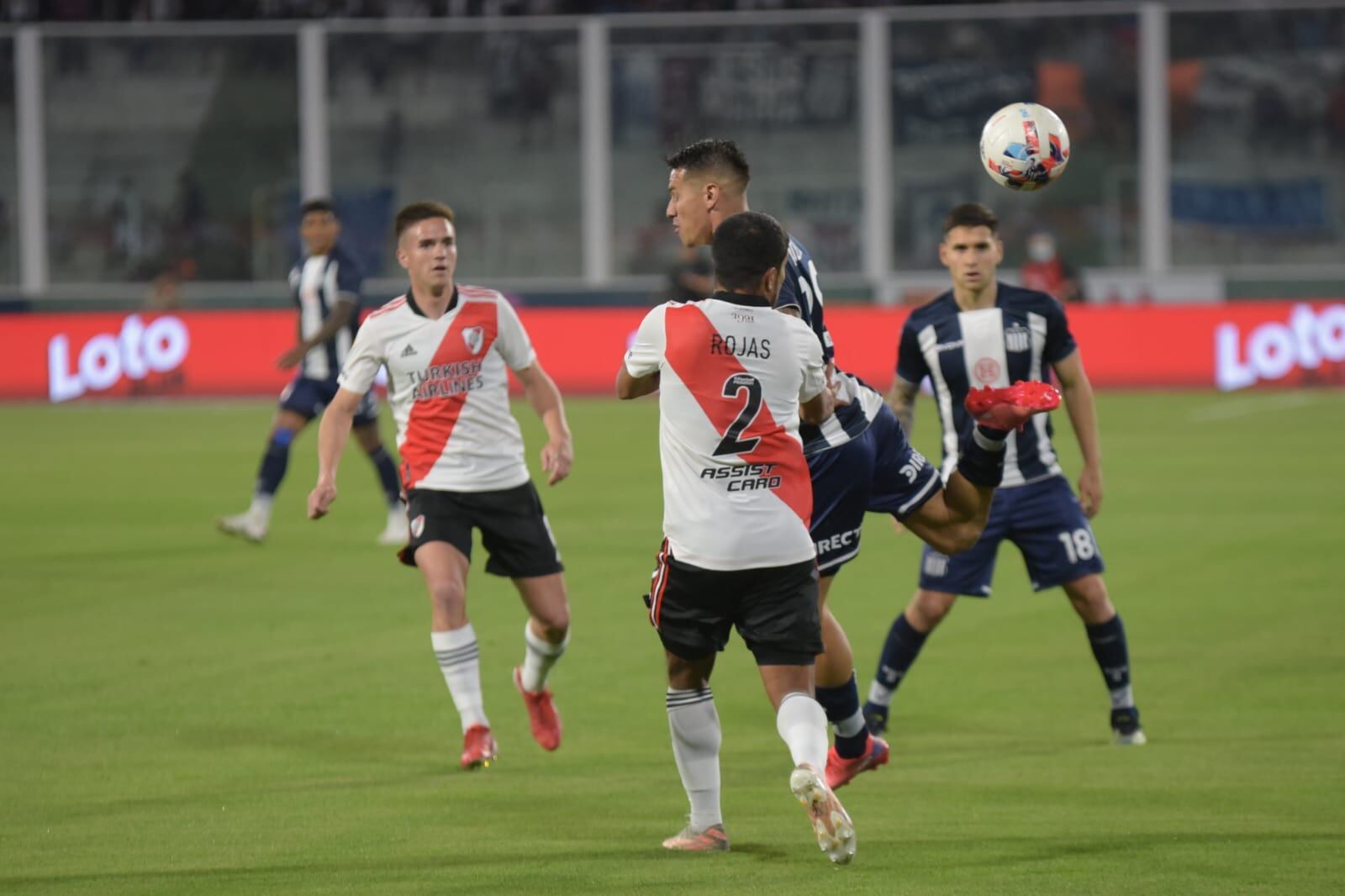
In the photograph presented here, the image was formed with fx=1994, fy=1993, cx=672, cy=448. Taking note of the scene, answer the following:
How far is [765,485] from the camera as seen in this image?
19.2 feet

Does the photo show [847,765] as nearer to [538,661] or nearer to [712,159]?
[538,661]

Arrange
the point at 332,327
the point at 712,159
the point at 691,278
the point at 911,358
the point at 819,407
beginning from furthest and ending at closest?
the point at 691,278
the point at 332,327
the point at 911,358
the point at 712,159
the point at 819,407

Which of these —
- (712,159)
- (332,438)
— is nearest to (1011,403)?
(712,159)

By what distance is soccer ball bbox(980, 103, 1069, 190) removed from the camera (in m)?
7.77

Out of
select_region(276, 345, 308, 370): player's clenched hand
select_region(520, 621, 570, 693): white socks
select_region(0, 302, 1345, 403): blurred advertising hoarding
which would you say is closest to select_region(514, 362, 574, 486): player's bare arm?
select_region(520, 621, 570, 693): white socks

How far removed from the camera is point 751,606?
594 centimetres

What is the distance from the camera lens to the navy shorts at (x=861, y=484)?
6.85 metres

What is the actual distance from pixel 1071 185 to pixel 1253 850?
29980 millimetres

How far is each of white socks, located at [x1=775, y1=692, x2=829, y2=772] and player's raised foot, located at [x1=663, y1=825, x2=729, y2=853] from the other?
54 centimetres

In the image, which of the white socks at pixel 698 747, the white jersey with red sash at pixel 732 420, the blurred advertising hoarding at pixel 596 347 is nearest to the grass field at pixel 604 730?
the white socks at pixel 698 747

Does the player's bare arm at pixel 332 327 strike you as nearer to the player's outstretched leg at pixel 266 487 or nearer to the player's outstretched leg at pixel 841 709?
the player's outstretched leg at pixel 266 487

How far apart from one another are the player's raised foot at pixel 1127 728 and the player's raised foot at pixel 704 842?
2.47 m

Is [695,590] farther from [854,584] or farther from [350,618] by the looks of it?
[854,584]

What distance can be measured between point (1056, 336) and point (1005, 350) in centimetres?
22
